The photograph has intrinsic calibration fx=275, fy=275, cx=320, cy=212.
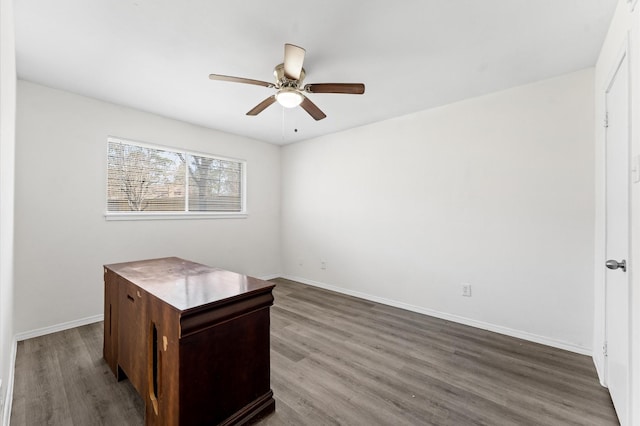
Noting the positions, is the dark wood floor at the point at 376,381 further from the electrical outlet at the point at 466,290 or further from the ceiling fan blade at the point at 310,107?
the ceiling fan blade at the point at 310,107

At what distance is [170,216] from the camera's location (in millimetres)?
3645

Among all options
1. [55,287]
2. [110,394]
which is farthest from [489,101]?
[55,287]

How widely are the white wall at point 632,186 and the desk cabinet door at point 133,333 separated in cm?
245

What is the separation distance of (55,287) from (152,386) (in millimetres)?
2196

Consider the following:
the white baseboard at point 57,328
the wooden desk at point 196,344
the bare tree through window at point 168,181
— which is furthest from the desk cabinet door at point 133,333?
the bare tree through window at point 168,181

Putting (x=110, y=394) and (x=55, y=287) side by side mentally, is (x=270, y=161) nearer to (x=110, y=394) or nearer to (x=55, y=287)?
(x=55, y=287)

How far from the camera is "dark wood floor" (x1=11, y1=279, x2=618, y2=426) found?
5.42 feet

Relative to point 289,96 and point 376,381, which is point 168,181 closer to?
point 289,96

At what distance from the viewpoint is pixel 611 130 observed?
185 cm

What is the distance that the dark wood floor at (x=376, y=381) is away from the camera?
1.65m

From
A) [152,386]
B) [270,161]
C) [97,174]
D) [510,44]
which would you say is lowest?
[152,386]

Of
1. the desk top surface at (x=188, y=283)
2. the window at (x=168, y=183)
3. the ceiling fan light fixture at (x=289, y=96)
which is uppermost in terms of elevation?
the ceiling fan light fixture at (x=289, y=96)

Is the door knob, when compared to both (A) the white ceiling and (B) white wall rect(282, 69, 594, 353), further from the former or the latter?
(A) the white ceiling

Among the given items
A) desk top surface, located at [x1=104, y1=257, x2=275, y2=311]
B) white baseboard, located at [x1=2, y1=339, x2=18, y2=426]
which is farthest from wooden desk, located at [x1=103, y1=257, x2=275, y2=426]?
white baseboard, located at [x1=2, y1=339, x2=18, y2=426]
